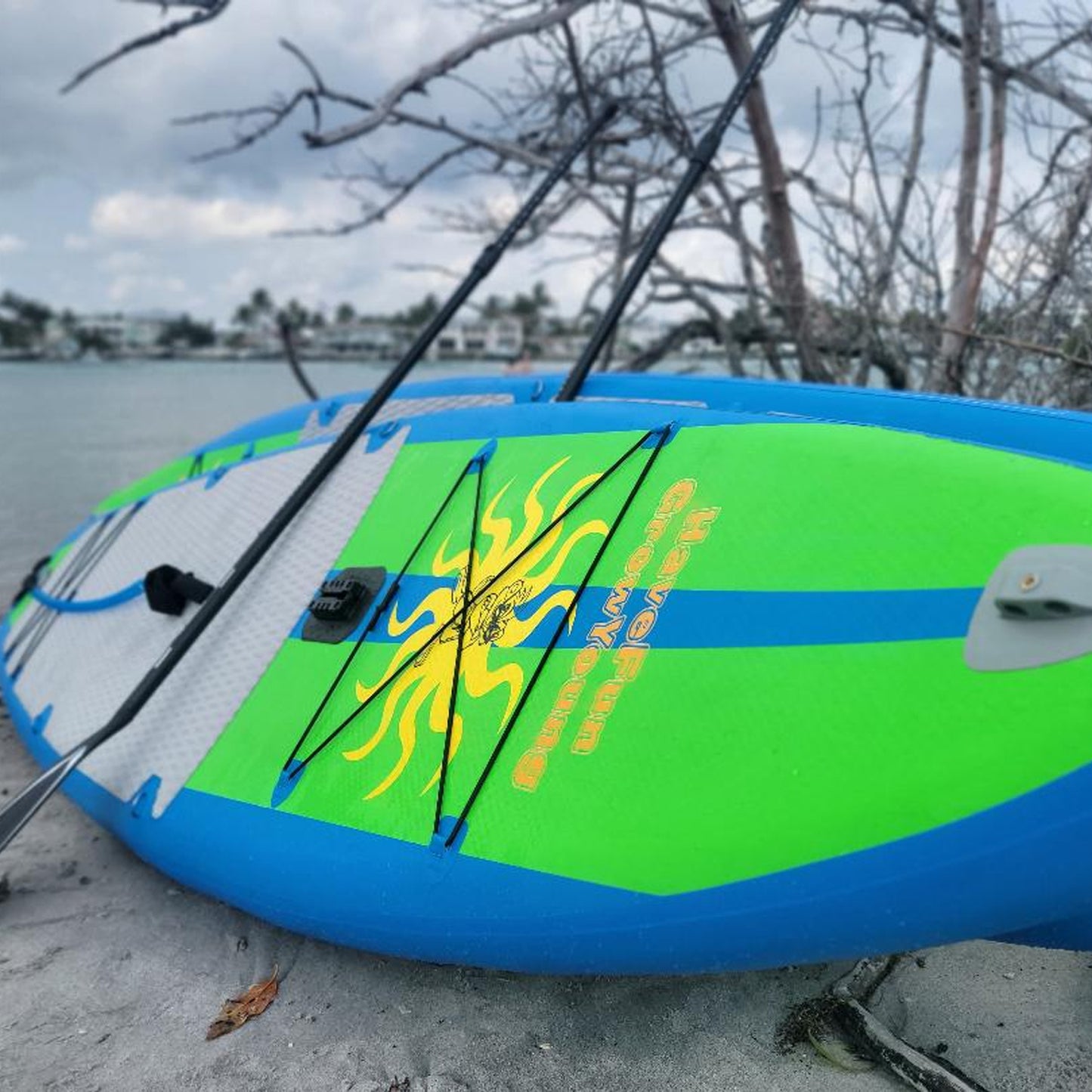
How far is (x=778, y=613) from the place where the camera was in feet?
6.35

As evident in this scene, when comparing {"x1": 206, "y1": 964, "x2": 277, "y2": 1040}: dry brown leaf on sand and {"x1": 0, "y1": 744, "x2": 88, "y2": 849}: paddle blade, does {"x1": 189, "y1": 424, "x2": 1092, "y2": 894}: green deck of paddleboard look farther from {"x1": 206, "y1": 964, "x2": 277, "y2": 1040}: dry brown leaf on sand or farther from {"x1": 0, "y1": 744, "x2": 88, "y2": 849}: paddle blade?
{"x1": 0, "y1": 744, "x2": 88, "y2": 849}: paddle blade

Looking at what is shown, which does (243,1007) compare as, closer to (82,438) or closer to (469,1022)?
(469,1022)

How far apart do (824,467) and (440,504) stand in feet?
3.79

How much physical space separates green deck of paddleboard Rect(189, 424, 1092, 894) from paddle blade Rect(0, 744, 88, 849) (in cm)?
59

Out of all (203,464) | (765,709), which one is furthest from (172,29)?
(765,709)

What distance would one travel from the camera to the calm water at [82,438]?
32.1 ft

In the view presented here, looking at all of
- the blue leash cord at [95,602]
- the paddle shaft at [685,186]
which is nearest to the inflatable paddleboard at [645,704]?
the paddle shaft at [685,186]

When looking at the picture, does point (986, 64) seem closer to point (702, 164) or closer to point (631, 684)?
point (702, 164)

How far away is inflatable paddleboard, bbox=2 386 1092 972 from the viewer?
1611mm

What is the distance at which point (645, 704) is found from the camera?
1.99 m

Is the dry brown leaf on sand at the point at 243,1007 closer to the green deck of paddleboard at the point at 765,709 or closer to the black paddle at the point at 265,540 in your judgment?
the green deck of paddleboard at the point at 765,709

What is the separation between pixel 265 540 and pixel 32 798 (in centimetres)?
96

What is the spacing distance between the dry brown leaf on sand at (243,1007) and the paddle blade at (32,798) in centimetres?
83

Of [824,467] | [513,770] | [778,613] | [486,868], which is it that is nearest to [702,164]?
[824,467]
